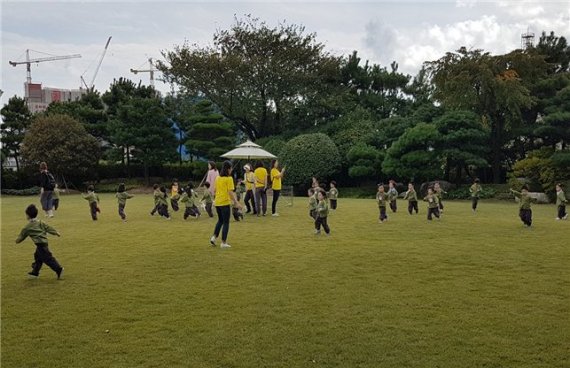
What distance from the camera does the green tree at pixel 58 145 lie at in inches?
1249

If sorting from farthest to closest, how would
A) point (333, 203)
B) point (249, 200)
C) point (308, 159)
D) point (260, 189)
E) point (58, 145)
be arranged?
point (58, 145) < point (308, 159) < point (333, 203) < point (249, 200) < point (260, 189)

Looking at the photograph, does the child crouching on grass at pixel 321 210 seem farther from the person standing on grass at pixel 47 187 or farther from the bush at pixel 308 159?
the bush at pixel 308 159

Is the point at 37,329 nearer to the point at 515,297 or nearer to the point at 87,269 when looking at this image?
the point at 87,269

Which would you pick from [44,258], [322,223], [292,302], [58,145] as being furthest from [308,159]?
[292,302]

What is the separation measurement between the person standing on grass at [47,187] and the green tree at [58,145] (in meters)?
17.0

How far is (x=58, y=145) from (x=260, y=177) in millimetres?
21339

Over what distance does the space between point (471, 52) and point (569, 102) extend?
5.42m

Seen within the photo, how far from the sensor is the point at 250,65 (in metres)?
31.9

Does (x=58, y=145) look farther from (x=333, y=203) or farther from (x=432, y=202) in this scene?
(x=432, y=202)

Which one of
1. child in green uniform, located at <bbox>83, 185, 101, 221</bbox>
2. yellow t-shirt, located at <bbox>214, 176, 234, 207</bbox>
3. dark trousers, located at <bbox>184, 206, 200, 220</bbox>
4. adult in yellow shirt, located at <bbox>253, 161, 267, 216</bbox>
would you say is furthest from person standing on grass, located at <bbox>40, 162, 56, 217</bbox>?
yellow t-shirt, located at <bbox>214, 176, 234, 207</bbox>

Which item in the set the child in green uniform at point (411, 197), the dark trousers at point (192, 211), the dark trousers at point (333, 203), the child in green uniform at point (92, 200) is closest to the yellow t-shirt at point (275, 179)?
the dark trousers at point (192, 211)

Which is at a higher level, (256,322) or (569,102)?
(569,102)

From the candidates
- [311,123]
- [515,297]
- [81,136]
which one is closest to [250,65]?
[311,123]

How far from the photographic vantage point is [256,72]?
32375mm
